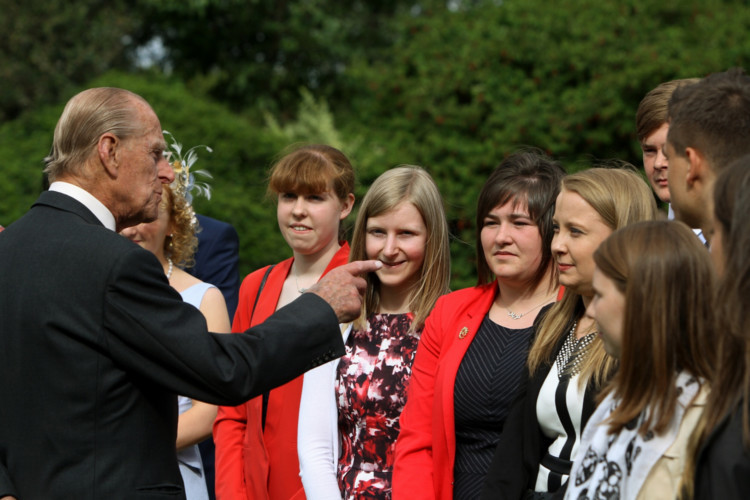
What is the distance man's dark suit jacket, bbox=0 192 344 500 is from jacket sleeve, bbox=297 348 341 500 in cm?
98

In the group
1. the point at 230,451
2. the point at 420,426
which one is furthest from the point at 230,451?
the point at 420,426

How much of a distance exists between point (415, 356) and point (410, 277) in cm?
45

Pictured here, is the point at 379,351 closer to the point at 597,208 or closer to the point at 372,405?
the point at 372,405

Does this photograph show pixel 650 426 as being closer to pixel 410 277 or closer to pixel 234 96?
pixel 410 277

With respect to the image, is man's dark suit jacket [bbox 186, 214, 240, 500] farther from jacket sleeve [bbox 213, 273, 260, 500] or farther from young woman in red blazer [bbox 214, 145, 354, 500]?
jacket sleeve [bbox 213, 273, 260, 500]

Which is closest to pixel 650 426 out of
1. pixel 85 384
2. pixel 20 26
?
pixel 85 384

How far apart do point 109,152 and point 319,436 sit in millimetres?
1548

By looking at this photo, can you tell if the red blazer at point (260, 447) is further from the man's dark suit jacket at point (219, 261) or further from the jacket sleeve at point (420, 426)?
the man's dark suit jacket at point (219, 261)

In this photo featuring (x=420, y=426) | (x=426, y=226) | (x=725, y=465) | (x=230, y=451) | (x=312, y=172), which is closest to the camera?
(x=725, y=465)

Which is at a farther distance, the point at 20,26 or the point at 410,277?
the point at 20,26

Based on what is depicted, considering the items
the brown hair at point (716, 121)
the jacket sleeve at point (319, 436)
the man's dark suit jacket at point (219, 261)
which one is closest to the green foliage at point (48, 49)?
the man's dark suit jacket at point (219, 261)

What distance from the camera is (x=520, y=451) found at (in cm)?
307

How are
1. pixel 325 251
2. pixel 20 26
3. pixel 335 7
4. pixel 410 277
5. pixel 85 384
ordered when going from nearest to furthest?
pixel 85 384 < pixel 410 277 < pixel 325 251 < pixel 20 26 < pixel 335 7

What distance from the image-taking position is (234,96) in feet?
65.9
